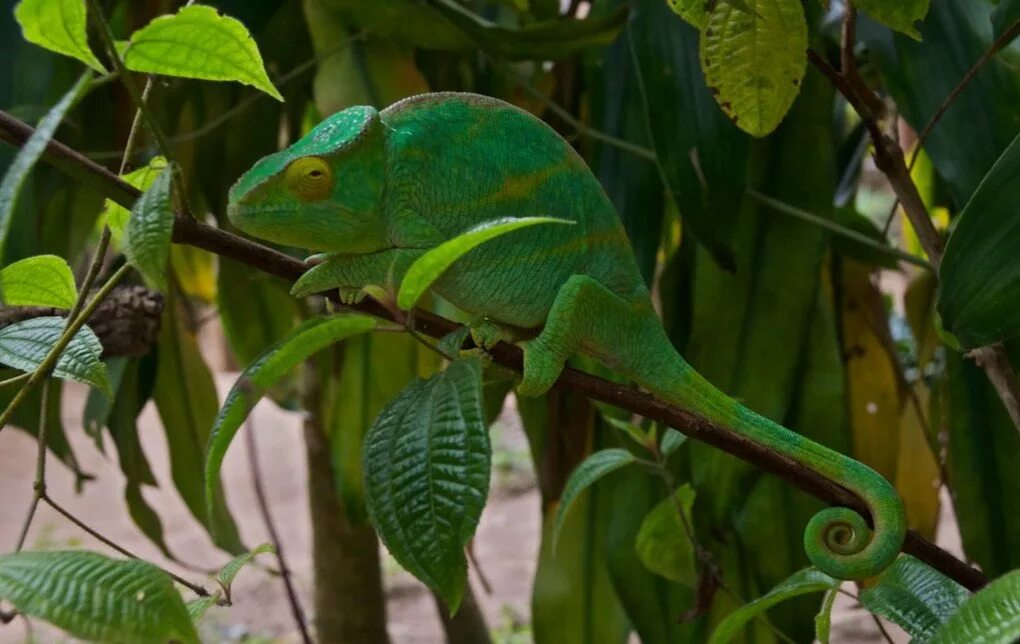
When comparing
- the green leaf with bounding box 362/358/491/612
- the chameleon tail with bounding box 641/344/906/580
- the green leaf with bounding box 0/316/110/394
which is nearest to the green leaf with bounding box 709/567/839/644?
the chameleon tail with bounding box 641/344/906/580

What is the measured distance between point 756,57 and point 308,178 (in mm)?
305

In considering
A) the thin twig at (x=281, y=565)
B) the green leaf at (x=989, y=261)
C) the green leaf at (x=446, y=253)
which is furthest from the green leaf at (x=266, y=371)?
the thin twig at (x=281, y=565)

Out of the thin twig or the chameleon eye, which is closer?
the chameleon eye

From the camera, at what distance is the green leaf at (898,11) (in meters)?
0.60

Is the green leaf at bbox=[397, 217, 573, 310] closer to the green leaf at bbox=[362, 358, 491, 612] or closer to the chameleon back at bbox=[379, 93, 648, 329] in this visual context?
the green leaf at bbox=[362, 358, 491, 612]

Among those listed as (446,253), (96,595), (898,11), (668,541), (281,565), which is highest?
(898,11)

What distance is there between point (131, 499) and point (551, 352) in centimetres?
96

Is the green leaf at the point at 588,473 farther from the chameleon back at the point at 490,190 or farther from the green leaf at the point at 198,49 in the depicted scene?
the green leaf at the point at 198,49

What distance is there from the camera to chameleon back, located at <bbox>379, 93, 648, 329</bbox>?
62 cm

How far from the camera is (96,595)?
327 millimetres

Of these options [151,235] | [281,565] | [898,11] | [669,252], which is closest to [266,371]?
[151,235]

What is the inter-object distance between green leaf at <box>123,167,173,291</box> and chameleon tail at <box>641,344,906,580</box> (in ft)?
1.29

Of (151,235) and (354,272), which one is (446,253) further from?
(354,272)

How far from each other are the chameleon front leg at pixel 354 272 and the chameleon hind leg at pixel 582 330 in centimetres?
10
